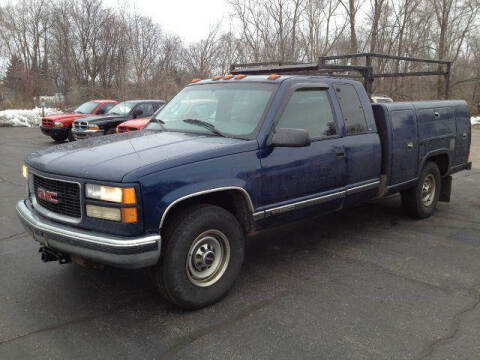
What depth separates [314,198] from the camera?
434 centimetres

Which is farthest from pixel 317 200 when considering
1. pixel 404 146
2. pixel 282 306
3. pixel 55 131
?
pixel 55 131

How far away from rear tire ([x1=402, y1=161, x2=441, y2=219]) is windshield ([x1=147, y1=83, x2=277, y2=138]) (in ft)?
9.54

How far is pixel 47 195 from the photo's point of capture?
351cm

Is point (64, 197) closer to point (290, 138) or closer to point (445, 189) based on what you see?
point (290, 138)

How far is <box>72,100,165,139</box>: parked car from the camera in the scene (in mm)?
13336

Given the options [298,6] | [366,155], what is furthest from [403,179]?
[298,6]

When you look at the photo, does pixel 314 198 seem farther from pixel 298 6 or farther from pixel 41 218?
pixel 298 6

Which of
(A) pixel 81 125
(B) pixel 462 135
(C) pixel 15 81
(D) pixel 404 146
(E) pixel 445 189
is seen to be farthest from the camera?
(C) pixel 15 81

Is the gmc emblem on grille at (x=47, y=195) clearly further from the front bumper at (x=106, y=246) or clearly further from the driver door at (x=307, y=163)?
the driver door at (x=307, y=163)

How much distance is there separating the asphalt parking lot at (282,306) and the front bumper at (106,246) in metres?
0.57

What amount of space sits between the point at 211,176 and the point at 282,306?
122cm

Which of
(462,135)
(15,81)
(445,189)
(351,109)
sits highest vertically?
(15,81)

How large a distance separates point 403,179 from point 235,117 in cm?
258

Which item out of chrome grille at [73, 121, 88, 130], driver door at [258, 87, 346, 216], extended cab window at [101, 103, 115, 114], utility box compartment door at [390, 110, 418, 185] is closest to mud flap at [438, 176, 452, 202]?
utility box compartment door at [390, 110, 418, 185]
